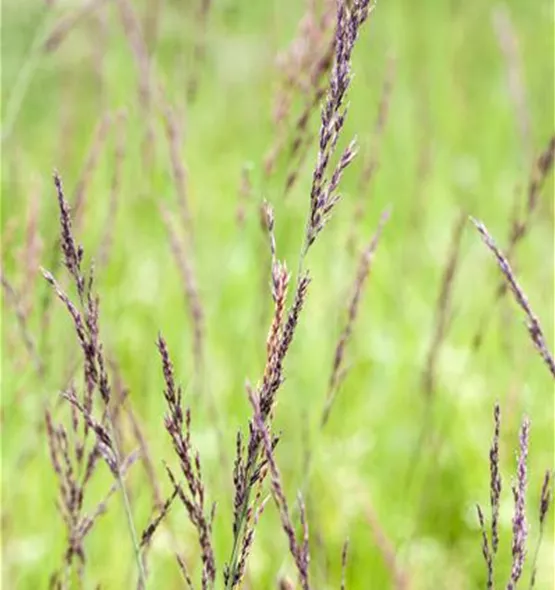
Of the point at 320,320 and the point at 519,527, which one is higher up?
the point at 320,320

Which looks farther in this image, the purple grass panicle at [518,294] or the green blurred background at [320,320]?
the green blurred background at [320,320]

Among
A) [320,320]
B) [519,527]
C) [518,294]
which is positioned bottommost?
[519,527]

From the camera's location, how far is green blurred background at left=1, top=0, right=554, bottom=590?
2.23 metres

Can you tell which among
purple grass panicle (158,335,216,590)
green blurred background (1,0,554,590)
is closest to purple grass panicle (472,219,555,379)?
green blurred background (1,0,554,590)

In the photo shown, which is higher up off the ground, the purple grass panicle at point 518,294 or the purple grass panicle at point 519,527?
the purple grass panicle at point 518,294

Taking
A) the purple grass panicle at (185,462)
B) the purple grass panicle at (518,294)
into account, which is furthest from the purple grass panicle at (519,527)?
the purple grass panicle at (185,462)

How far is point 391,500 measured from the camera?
257 cm

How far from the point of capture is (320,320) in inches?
132

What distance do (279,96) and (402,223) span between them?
2147mm

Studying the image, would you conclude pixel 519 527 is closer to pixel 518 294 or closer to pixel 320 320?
pixel 518 294

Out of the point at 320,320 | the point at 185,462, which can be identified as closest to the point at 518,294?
the point at 185,462

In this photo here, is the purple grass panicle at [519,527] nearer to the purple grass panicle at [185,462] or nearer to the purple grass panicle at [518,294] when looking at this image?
the purple grass panicle at [518,294]

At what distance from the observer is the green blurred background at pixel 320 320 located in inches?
87.9

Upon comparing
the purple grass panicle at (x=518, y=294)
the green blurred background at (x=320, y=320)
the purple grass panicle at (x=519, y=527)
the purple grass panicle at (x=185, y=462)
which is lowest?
the purple grass panicle at (x=519, y=527)
